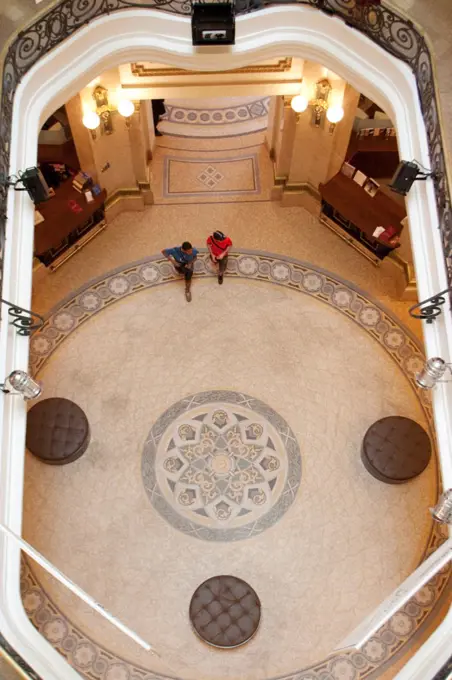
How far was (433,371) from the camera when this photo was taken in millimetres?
5457

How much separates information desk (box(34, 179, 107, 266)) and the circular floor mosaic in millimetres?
2731

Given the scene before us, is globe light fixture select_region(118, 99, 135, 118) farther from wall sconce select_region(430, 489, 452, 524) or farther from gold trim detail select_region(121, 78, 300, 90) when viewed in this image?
wall sconce select_region(430, 489, 452, 524)

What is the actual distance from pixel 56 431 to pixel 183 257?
109 inches

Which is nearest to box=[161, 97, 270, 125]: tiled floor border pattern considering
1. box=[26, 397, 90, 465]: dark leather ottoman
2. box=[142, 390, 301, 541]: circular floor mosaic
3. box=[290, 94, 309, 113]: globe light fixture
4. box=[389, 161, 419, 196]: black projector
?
box=[290, 94, 309, 113]: globe light fixture

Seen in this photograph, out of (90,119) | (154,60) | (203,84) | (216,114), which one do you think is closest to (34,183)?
(154,60)

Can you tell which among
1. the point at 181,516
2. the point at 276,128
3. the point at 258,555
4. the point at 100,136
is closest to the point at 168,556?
the point at 181,516

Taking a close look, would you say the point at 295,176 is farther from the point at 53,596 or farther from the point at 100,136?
the point at 53,596

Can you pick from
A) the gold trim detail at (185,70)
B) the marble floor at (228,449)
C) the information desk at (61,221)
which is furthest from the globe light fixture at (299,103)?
the information desk at (61,221)

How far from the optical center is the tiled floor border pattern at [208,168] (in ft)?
33.8

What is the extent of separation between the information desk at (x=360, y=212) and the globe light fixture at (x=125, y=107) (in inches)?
112

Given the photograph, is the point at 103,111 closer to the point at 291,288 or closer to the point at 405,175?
the point at 291,288

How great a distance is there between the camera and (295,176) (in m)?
9.91

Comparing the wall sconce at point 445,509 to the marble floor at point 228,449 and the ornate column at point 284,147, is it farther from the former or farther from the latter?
the ornate column at point 284,147

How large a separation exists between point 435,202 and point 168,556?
189 inches
